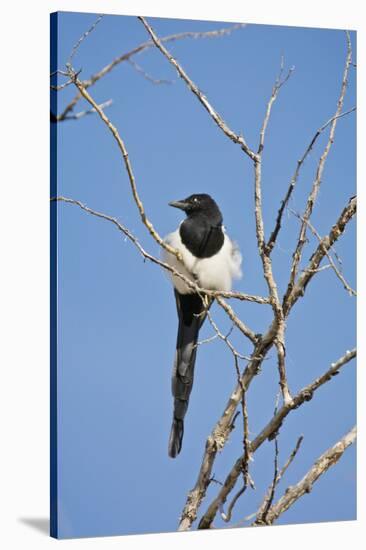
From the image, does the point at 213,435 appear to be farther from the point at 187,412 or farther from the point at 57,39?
the point at 57,39

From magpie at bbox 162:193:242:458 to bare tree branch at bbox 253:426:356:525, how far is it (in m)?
0.50

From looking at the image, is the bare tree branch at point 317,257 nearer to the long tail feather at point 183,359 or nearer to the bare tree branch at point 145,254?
the bare tree branch at point 145,254

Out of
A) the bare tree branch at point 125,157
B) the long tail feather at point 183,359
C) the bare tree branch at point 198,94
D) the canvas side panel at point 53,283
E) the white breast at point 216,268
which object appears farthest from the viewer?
the white breast at point 216,268

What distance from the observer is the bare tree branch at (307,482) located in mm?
3299

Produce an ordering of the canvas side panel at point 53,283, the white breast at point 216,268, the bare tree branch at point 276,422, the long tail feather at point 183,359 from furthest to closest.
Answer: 1. the white breast at point 216,268
2. the long tail feather at point 183,359
3. the canvas side panel at point 53,283
4. the bare tree branch at point 276,422

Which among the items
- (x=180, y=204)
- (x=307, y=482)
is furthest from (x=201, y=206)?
(x=307, y=482)

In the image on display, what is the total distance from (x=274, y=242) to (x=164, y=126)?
1.88ft

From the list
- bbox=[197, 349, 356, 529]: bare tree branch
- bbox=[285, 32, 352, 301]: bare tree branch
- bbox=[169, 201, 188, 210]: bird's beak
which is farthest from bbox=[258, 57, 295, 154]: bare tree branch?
bbox=[197, 349, 356, 529]: bare tree branch

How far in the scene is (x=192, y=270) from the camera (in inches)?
157

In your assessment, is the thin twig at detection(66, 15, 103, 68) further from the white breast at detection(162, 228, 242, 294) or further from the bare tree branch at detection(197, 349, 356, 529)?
the bare tree branch at detection(197, 349, 356, 529)

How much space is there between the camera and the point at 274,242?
3.66 metres

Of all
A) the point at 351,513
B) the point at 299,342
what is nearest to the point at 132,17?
the point at 299,342

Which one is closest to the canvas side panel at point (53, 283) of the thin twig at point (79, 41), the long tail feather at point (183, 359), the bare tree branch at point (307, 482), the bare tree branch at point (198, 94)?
the thin twig at point (79, 41)

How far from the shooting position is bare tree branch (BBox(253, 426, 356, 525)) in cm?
330
